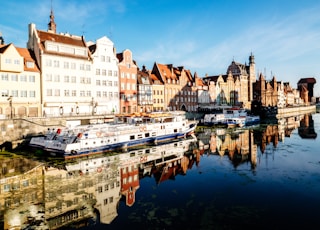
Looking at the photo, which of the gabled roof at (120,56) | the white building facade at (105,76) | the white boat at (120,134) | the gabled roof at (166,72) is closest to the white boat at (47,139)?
the white boat at (120,134)

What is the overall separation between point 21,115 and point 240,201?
40768 millimetres

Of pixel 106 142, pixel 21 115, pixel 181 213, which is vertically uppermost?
pixel 21 115

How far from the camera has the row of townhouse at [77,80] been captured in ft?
152

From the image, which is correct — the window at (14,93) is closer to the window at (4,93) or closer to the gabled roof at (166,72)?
the window at (4,93)

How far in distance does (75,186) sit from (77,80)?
119ft

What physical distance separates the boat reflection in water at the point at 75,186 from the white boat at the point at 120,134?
1882 mm

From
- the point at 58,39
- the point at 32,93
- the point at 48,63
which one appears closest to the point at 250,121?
the point at 58,39

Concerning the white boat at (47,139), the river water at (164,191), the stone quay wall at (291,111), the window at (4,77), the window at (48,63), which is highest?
the window at (48,63)

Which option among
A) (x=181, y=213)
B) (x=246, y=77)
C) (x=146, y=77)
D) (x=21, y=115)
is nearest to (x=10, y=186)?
(x=181, y=213)

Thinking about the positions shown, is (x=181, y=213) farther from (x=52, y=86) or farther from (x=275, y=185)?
(x=52, y=86)

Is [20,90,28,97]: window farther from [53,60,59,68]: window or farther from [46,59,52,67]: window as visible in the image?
[53,60,59,68]: window

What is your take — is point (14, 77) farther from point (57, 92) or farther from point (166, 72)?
point (166, 72)

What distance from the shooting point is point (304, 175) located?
25.8 m

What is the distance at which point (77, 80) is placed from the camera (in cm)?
5569
